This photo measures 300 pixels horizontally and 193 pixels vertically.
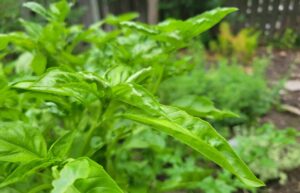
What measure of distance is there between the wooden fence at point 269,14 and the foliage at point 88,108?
5.10 metres

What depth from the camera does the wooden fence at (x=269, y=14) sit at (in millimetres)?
6703

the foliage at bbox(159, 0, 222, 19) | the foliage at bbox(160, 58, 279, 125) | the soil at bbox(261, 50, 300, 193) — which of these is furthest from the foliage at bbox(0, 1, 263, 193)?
the foliage at bbox(159, 0, 222, 19)

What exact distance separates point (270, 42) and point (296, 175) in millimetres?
4300

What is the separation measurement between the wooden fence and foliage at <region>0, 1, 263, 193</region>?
510 cm

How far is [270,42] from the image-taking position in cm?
646

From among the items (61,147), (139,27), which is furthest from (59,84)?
(139,27)

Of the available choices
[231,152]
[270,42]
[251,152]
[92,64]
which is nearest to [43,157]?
[231,152]

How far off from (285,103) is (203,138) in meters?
2.98

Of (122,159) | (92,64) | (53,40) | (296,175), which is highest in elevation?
(53,40)

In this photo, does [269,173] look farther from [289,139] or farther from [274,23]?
[274,23]

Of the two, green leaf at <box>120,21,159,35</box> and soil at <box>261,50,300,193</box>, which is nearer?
green leaf at <box>120,21,159,35</box>

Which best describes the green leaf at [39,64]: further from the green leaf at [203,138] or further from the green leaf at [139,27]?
the green leaf at [203,138]

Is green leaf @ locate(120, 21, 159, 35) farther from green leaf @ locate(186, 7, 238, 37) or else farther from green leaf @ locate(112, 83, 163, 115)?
green leaf @ locate(112, 83, 163, 115)

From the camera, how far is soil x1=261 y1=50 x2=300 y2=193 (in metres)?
2.40
